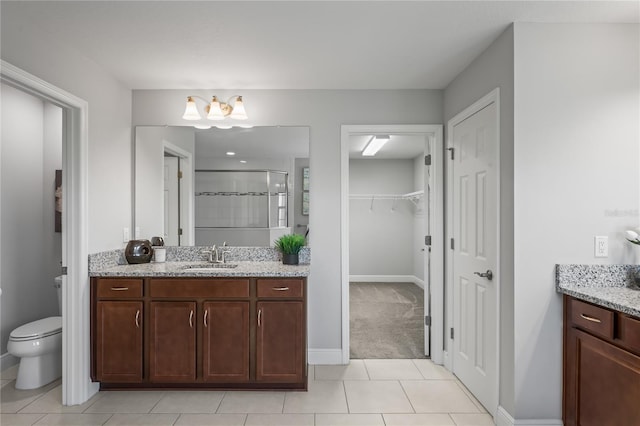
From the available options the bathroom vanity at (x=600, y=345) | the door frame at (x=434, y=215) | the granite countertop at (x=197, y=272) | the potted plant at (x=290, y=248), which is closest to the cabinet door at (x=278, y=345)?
the granite countertop at (x=197, y=272)

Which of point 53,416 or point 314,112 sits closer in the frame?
point 53,416

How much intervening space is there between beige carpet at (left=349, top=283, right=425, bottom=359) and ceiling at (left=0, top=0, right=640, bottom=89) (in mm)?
2444

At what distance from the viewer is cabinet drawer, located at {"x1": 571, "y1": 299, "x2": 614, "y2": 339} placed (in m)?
1.78

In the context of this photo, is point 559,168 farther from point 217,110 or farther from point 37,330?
point 37,330

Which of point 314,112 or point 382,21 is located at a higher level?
point 382,21

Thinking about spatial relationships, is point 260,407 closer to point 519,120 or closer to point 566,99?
point 519,120

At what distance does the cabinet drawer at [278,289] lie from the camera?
2.71 meters

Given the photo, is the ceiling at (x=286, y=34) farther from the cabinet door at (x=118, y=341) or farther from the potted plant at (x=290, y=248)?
the cabinet door at (x=118, y=341)

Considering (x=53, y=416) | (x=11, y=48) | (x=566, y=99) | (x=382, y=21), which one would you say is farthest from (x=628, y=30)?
(x=53, y=416)

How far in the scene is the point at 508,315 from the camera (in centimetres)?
221

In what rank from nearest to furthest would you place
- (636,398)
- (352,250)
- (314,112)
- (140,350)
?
(636,398)
(140,350)
(314,112)
(352,250)

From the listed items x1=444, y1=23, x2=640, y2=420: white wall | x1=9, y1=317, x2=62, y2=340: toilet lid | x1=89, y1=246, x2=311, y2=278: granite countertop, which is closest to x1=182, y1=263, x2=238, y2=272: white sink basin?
x1=89, y1=246, x2=311, y2=278: granite countertop

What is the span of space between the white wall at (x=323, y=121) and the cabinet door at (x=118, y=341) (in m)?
1.37

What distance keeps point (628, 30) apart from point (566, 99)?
20.9 inches
